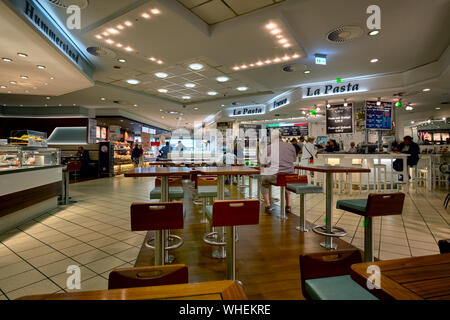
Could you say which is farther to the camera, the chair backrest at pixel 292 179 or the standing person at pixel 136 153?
the standing person at pixel 136 153

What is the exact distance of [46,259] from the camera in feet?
8.79

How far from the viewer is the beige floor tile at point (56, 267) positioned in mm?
2380

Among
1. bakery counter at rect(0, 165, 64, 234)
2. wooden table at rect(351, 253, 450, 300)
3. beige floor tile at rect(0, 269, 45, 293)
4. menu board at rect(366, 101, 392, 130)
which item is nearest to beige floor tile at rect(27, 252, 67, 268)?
beige floor tile at rect(0, 269, 45, 293)

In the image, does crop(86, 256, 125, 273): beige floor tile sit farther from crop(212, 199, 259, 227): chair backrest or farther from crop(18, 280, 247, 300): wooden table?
crop(18, 280, 247, 300): wooden table

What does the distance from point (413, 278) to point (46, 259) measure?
3.41m

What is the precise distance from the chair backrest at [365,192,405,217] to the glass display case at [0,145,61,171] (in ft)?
16.4

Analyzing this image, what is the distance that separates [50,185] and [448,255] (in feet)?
19.6

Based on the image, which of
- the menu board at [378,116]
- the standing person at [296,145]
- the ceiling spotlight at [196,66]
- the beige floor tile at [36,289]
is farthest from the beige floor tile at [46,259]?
the menu board at [378,116]

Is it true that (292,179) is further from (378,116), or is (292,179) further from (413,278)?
(378,116)

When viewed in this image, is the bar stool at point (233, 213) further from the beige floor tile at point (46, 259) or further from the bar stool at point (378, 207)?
the beige floor tile at point (46, 259)

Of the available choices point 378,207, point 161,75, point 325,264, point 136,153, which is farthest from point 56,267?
point 136,153

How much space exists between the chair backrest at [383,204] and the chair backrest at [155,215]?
5.39 ft

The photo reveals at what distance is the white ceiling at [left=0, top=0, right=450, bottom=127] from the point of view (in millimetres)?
3709
